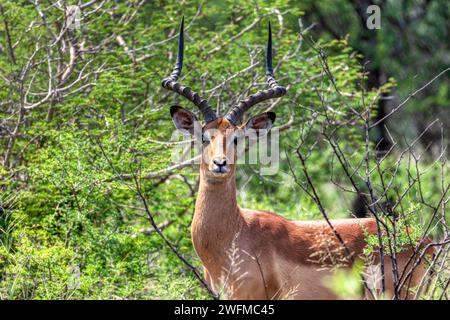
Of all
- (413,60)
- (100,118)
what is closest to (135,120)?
(100,118)

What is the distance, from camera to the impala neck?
7.65 metres

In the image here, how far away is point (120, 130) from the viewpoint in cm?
947

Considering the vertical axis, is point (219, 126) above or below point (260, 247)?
above

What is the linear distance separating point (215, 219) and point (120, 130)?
7.16 feet

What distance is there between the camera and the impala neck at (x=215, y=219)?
25.1 feet

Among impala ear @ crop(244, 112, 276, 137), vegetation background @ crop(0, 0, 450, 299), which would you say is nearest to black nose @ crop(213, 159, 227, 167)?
vegetation background @ crop(0, 0, 450, 299)

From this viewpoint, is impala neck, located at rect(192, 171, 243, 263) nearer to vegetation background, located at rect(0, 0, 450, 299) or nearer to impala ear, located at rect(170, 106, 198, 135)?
vegetation background, located at rect(0, 0, 450, 299)

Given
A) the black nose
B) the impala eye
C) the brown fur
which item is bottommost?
the brown fur

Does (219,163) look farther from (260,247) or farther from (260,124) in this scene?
(260,124)

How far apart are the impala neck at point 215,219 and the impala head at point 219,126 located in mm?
109

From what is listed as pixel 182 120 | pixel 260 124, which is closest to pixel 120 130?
pixel 182 120

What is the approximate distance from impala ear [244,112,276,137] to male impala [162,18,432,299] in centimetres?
77

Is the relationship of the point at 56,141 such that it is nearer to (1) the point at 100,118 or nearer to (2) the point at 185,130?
(1) the point at 100,118

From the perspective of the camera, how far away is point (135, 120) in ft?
35.4
